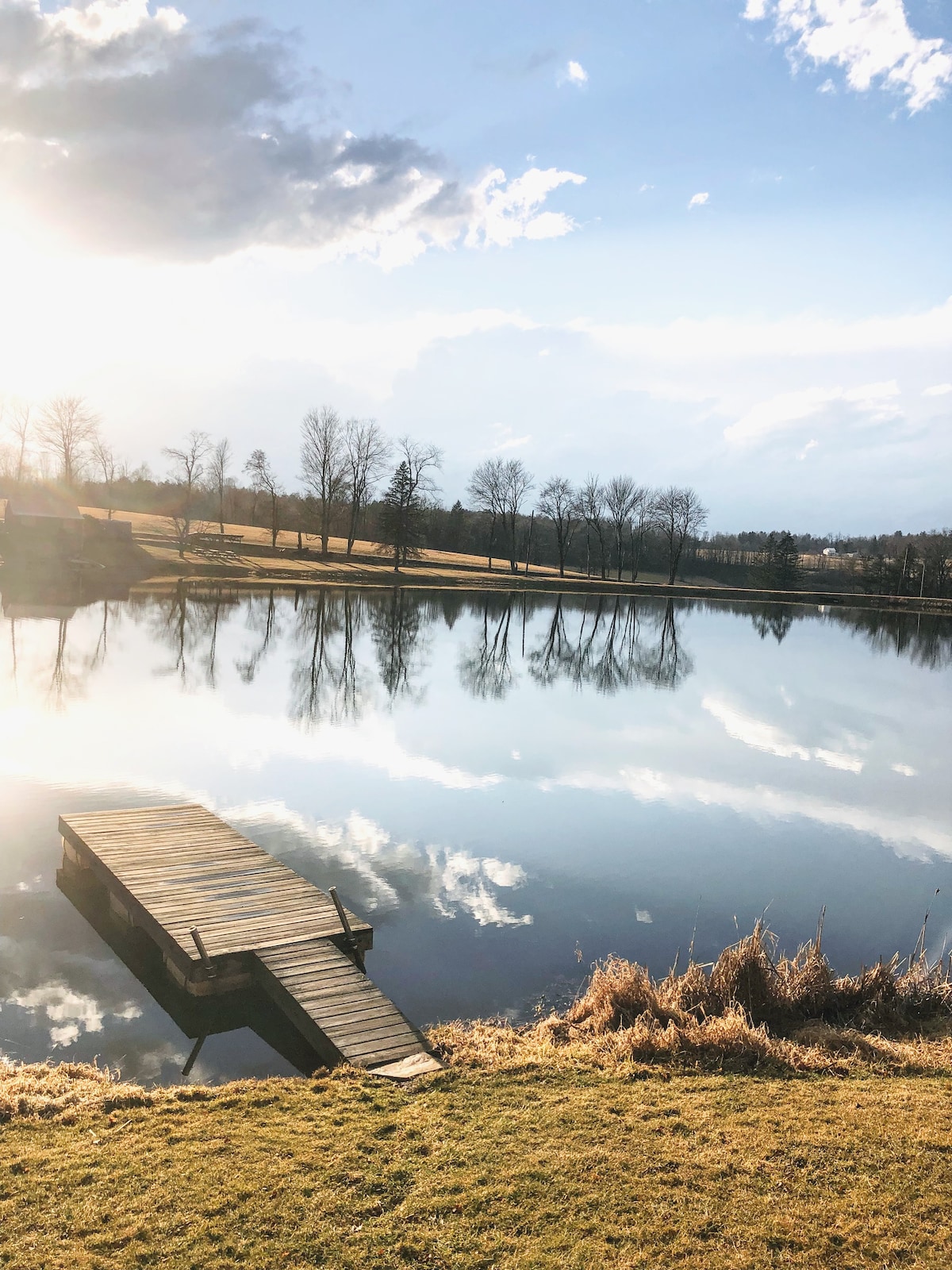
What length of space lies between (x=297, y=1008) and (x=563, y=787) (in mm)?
10522

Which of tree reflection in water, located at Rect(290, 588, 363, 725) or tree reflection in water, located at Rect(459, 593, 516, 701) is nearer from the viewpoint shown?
tree reflection in water, located at Rect(290, 588, 363, 725)

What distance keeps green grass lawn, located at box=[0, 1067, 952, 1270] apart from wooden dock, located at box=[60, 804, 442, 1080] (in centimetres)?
87

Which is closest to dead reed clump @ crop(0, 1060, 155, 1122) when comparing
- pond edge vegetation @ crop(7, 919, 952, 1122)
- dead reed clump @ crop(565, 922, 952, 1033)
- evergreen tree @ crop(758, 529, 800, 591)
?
pond edge vegetation @ crop(7, 919, 952, 1122)

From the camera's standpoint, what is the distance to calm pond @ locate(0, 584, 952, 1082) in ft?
32.2

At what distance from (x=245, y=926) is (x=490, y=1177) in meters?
4.86

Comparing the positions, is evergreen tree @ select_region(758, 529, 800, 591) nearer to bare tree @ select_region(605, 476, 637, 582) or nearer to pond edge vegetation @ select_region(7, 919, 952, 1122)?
bare tree @ select_region(605, 476, 637, 582)

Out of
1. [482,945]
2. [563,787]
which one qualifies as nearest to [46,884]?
[482,945]

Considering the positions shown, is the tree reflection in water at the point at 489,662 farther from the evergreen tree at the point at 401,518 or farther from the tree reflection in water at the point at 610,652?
the evergreen tree at the point at 401,518

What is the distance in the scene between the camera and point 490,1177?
548 cm

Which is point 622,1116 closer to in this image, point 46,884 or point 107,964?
point 107,964

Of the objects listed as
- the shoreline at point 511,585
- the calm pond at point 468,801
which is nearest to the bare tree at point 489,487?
the shoreline at point 511,585

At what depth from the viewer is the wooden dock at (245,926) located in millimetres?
7934

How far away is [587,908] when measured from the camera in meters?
12.0

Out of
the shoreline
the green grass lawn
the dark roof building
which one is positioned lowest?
the green grass lawn
